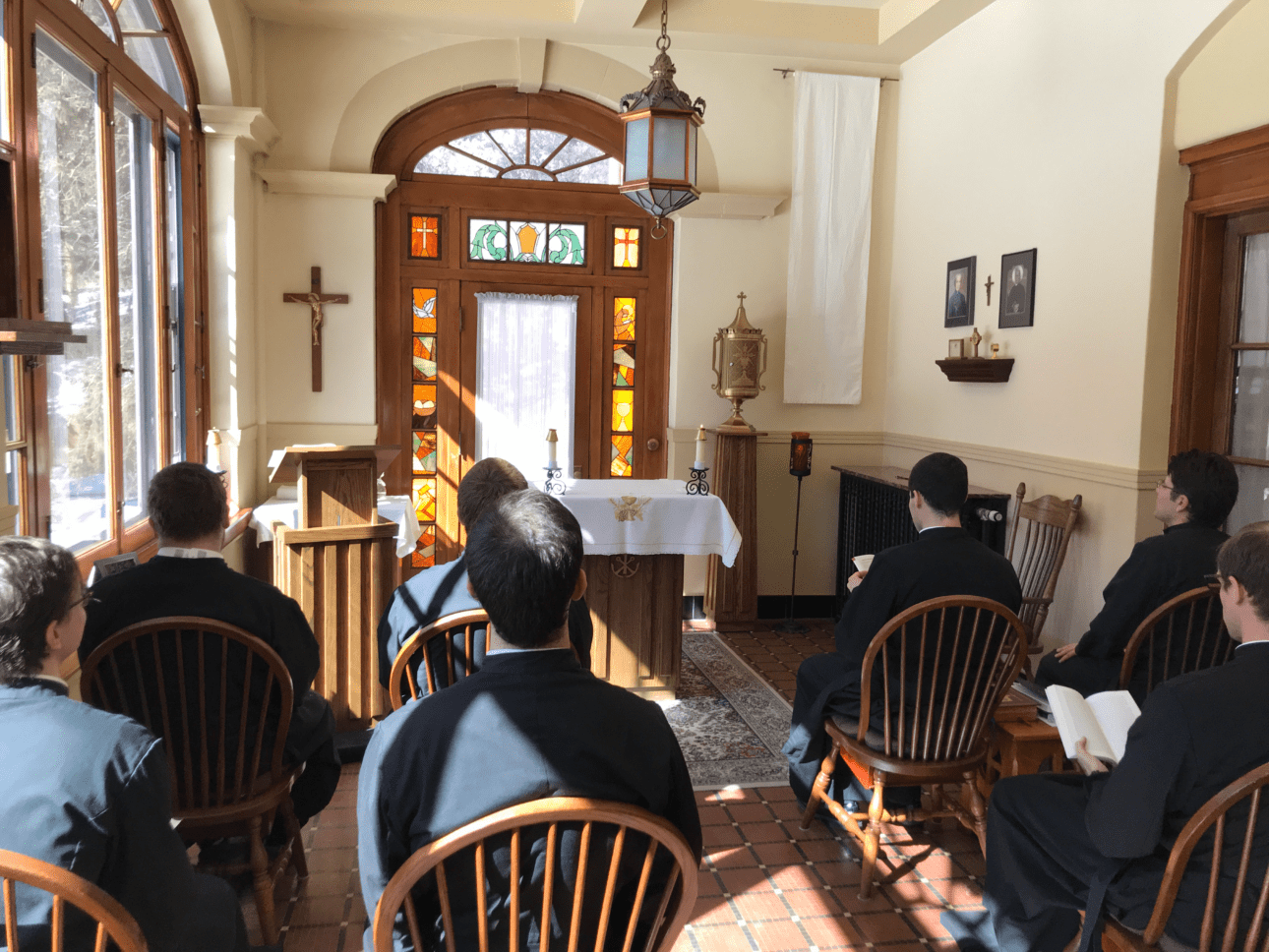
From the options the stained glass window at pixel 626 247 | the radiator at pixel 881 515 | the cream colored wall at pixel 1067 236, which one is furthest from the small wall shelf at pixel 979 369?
the stained glass window at pixel 626 247

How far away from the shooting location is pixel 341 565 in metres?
3.68

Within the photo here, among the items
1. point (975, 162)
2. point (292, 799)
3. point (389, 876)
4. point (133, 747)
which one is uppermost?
point (975, 162)

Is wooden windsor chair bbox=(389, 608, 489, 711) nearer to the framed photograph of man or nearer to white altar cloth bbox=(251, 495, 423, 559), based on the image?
white altar cloth bbox=(251, 495, 423, 559)

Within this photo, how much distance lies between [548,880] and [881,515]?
183 inches

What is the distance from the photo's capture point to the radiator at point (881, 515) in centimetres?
485

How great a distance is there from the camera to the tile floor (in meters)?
2.66

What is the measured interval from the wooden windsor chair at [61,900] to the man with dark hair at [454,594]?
126 cm

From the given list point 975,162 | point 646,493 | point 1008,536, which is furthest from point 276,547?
point 975,162

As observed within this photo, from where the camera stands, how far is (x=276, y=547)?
12.1 feet

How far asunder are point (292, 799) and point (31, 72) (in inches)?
89.2

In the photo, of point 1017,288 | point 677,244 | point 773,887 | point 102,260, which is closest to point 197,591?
point 773,887

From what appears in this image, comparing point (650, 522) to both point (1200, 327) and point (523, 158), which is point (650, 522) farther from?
point (523, 158)

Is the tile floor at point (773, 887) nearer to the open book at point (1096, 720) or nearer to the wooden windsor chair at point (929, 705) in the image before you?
the wooden windsor chair at point (929, 705)

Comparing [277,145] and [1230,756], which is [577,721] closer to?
[1230,756]
